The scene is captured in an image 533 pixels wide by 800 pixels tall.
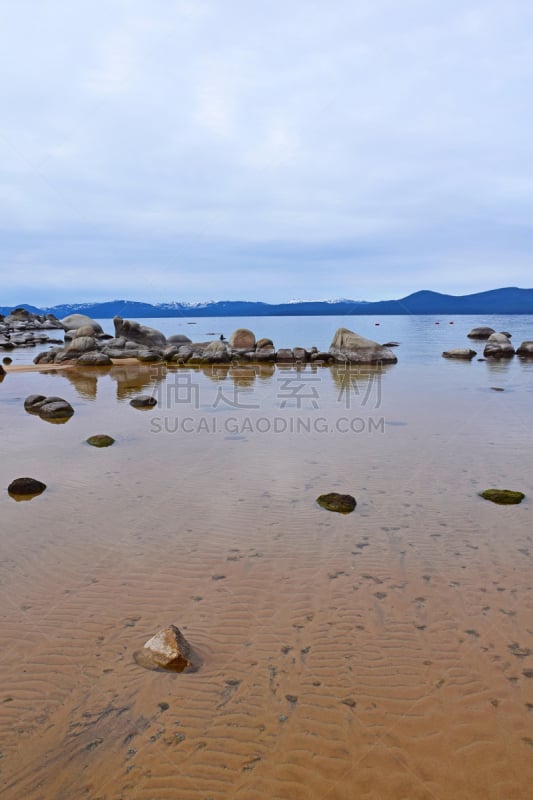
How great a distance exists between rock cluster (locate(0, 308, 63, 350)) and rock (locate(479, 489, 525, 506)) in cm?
4703

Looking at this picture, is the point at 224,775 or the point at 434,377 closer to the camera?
the point at 224,775

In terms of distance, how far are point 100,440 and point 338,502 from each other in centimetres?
608

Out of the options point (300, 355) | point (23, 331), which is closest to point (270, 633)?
point (300, 355)

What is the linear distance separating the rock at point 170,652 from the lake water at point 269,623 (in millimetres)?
110

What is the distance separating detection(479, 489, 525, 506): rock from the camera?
24.6ft

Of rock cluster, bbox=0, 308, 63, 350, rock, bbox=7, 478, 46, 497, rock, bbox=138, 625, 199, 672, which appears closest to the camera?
rock, bbox=138, 625, 199, 672

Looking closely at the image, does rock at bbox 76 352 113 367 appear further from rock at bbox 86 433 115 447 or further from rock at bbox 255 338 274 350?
rock at bbox 86 433 115 447

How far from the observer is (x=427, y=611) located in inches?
188

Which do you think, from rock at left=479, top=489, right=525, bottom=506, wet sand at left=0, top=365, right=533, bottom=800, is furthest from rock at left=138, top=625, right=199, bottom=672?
rock at left=479, top=489, right=525, bottom=506

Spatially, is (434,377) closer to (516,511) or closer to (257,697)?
(516,511)

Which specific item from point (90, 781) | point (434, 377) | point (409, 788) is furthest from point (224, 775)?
point (434, 377)

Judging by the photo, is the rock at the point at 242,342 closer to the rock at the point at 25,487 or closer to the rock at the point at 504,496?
the rock at the point at 25,487

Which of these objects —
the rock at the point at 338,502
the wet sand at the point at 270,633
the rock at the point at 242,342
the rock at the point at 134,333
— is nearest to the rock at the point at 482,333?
the rock at the point at 242,342

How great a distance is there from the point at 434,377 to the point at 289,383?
734cm
